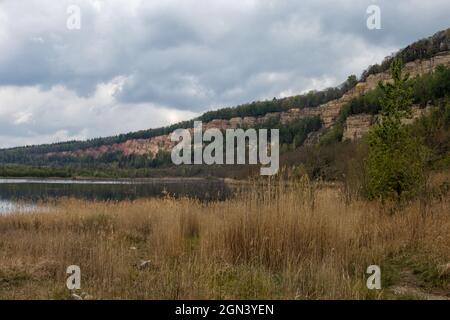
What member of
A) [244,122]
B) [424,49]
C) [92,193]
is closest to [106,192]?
[92,193]

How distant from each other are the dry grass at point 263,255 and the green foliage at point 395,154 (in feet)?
6.79

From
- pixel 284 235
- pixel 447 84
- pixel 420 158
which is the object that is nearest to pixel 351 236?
pixel 284 235

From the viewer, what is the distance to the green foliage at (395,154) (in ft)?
35.8

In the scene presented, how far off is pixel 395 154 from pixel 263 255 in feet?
21.0

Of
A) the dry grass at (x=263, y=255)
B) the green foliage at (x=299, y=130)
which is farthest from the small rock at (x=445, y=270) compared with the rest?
the green foliage at (x=299, y=130)

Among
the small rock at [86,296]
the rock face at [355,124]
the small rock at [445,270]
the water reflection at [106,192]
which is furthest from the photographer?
the rock face at [355,124]

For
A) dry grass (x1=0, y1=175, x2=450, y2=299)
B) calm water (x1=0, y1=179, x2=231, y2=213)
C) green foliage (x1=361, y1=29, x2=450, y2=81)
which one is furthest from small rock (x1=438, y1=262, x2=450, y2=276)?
green foliage (x1=361, y1=29, x2=450, y2=81)

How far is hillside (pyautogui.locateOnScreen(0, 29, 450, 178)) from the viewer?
247 ft

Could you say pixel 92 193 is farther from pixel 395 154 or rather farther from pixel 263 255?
pixel 263 255

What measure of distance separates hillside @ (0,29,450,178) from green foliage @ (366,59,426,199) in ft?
176

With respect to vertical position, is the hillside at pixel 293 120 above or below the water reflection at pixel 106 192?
above

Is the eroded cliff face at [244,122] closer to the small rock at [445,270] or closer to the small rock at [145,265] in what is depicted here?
the small rock at [445,270]

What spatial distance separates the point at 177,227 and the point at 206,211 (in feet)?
9.91

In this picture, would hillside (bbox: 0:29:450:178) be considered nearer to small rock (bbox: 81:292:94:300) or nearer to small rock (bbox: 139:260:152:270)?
small rock (bbox: 139:260:152:270)
